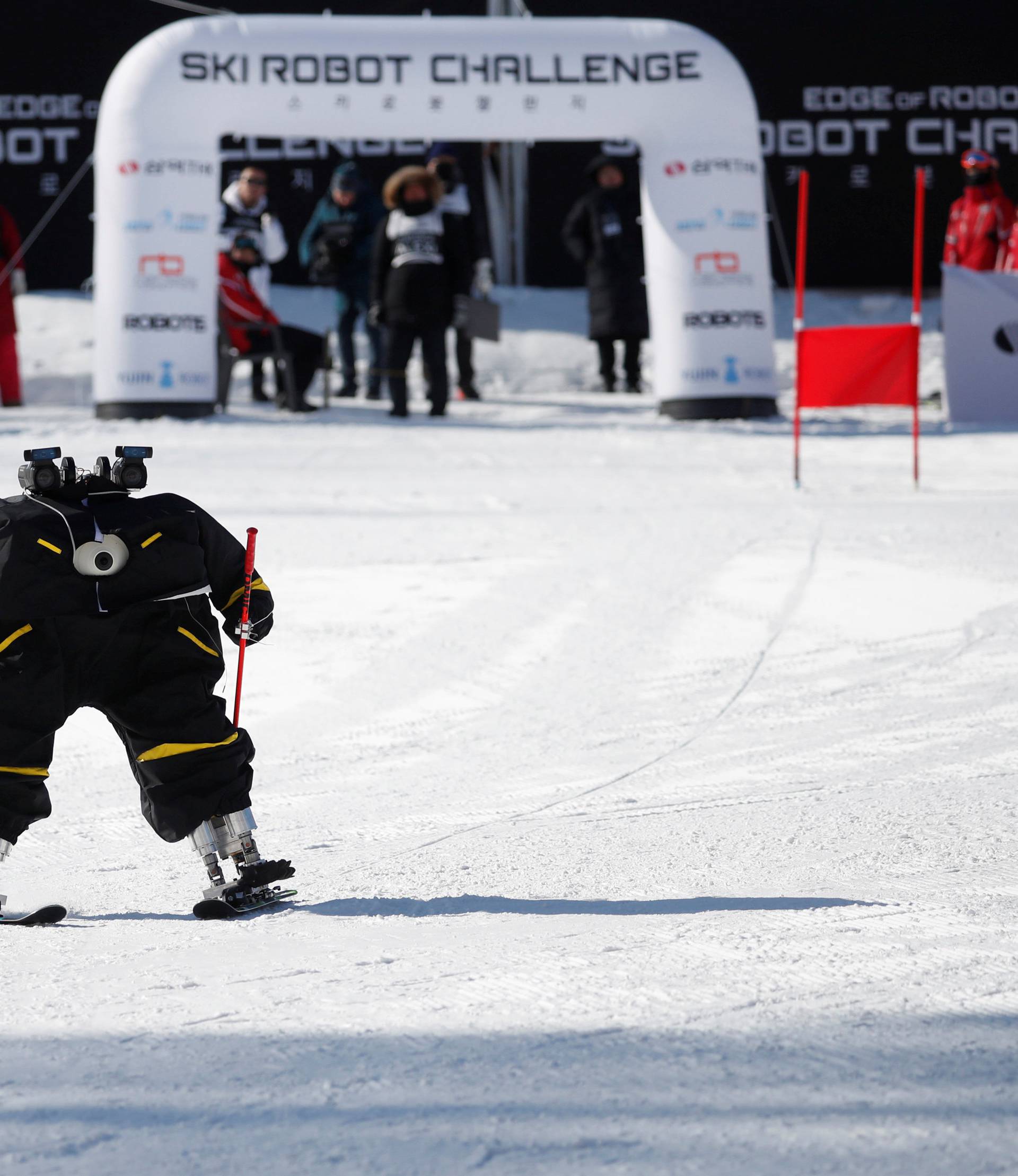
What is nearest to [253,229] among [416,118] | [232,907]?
[416,118]

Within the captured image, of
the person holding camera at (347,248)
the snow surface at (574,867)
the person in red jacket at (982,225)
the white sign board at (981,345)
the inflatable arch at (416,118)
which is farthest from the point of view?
the person in red jacket at (982,225)

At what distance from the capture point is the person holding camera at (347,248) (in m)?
12.0

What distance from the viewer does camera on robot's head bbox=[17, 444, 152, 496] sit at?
294 centimetres

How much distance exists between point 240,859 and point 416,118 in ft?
28.2

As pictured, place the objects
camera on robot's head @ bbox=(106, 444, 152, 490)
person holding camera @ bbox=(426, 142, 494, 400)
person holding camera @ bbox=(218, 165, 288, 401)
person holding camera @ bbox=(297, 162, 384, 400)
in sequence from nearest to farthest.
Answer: camera on robot's head @ bbox=(106, 444, 152, 490) → person holding camera @ bbox=(218, 165, 288, 401) → person holding camera @ bbox=(426, 142, 494, 400) → person holding camera @ bbox=(297, 162, 384, 400)

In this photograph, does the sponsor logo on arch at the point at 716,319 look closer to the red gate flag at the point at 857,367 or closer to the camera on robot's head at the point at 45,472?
the red gate flag at the point at 857,367

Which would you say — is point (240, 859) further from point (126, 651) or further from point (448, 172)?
point (448, 172)

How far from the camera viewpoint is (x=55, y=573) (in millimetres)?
2898

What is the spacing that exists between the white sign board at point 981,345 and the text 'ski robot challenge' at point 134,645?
27.6ft

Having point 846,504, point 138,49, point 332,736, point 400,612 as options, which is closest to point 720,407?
point 846,504

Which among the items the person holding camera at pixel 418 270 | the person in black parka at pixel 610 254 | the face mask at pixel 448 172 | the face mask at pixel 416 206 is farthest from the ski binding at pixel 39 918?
the person in black parka at pixel 610 254

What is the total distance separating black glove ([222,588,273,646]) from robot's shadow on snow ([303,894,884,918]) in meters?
0.54

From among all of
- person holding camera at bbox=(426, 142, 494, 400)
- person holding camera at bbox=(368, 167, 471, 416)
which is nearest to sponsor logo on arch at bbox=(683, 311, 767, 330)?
person holding camera at bbox=(368, 167, 471, 416)

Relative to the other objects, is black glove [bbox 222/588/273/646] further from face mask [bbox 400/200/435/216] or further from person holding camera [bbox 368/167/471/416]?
face mask [bbox 400/200/435/216]
